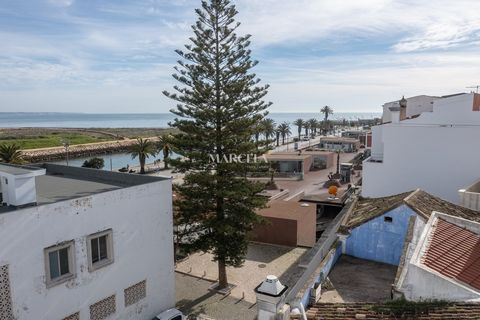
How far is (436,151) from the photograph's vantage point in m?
16.2

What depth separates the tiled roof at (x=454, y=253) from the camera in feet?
22.2

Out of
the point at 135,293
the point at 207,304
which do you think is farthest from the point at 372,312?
the point at 207,304

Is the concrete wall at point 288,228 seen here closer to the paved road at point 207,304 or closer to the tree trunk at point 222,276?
the tree trunk at point 222,276

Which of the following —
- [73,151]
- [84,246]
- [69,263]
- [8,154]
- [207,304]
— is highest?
[8,154]

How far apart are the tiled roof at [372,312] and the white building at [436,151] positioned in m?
11.4

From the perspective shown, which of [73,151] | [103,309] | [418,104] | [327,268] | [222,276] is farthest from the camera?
[73,151]

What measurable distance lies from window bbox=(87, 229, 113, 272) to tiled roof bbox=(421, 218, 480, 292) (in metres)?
6.97

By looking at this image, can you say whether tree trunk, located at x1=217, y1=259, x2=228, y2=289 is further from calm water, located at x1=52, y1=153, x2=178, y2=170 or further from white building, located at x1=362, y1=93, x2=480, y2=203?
calm water, located at x1=52, y1=153, x2=178, y2=170

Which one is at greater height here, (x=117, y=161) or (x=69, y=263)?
(x=69, y=263)

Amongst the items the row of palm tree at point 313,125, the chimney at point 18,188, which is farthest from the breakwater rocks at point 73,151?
the chimney at point 18,188

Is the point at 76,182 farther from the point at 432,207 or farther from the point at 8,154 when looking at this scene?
the point at 8,154

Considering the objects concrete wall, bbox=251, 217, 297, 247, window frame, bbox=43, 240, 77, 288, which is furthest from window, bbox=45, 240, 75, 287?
concrete wall, bbox=251, 217, 297, 247

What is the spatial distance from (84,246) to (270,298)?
481cm

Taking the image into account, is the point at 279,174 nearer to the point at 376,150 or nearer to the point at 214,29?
the point at 376,150
